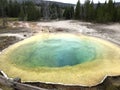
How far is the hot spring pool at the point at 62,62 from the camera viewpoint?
13.4 metres

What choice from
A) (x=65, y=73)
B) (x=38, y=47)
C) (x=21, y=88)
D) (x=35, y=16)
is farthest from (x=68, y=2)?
(x=21, y=88)

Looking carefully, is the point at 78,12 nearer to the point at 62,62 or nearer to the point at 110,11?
the point at 110,11

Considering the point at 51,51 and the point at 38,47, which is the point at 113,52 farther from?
the point at 38,47

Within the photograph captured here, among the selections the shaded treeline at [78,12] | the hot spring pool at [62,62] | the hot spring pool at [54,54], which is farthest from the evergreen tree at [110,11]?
the hot spring pool at [54,54]

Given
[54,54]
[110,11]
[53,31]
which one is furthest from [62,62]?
[110,11]

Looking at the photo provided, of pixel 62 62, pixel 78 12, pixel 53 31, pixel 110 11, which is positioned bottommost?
pixel 62 62

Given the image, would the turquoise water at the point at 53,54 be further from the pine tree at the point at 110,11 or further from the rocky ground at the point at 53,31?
the pine tree at the point at 110,11

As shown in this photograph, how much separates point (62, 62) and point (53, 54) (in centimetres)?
146

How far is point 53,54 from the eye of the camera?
56.4 feet

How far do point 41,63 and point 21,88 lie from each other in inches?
393

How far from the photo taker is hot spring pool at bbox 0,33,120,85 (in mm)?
13398

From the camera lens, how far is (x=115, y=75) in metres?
13.5

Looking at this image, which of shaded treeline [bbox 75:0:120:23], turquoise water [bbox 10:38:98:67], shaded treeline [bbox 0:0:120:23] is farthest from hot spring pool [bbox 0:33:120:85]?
shaded treeline [bbox 0:0:120:23]

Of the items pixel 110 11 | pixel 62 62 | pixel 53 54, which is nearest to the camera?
pixel 62 62
